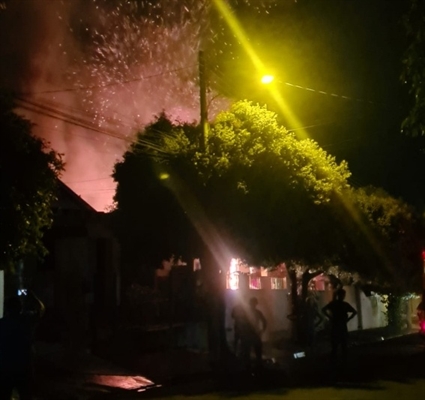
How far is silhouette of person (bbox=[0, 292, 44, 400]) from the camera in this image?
8250mm

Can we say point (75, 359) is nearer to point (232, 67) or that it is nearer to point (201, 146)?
point (201, 146)

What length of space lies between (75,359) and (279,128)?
706 centimetres

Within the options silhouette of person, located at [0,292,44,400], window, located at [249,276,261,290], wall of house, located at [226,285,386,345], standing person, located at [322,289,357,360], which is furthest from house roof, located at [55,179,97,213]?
silhouette of person, located at [0,292,44,400]

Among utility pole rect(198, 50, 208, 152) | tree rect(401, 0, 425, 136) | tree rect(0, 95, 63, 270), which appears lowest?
tree rect(0, 95, 63, 270)

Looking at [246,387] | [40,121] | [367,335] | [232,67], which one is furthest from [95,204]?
[246,387]

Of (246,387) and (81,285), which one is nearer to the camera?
(246,387)

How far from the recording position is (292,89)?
22.2m

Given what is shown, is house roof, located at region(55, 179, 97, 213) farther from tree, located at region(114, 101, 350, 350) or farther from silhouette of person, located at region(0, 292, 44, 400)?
silhouette of person, located at region(0, 292, 44, 400)

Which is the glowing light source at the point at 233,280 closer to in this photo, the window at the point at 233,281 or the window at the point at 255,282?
the window at the point at 233,281

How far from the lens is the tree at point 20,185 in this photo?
10695mm

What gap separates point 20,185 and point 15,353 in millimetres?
3400

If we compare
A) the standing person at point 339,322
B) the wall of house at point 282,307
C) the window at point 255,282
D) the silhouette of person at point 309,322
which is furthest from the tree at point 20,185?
the window at point 255,282

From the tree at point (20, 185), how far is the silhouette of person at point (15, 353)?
94.2 inches

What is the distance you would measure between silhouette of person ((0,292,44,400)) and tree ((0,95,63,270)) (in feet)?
7.85
